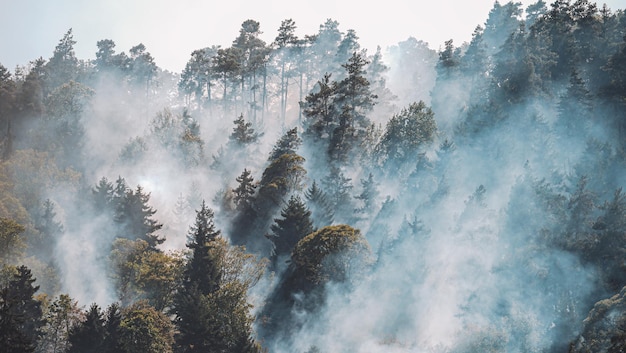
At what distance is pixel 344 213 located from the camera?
66.1 metres

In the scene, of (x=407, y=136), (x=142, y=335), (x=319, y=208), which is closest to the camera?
(x=142, y=335)

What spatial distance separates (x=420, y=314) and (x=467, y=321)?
4.36m

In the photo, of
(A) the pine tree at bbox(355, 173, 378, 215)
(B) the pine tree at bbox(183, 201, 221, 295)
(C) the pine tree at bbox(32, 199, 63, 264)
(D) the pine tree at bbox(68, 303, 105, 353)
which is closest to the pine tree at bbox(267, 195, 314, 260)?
(B) the pine tree at bbox(183, 201, 221, 295)

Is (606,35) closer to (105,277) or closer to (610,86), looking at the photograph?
(610,86)

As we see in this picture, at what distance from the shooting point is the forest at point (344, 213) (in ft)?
159

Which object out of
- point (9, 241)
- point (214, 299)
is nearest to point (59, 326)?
point (214, 299)

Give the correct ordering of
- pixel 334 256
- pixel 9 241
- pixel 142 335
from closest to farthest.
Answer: pixel 142 335 < pixel 334 256 < pixel 9 241

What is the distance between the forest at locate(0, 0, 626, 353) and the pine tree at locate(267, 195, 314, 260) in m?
0.16

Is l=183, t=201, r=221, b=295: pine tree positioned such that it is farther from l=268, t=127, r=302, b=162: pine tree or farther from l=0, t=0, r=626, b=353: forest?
l=268, t=127, r=302, b=162: pine tree

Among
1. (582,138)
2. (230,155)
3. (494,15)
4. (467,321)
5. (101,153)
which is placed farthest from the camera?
(494,15)

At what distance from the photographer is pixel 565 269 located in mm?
50750

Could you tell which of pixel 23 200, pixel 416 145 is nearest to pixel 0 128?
pixel 23 200

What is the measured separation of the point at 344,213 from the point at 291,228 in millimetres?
9659

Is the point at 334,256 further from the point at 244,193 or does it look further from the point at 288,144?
the point at 288,144
